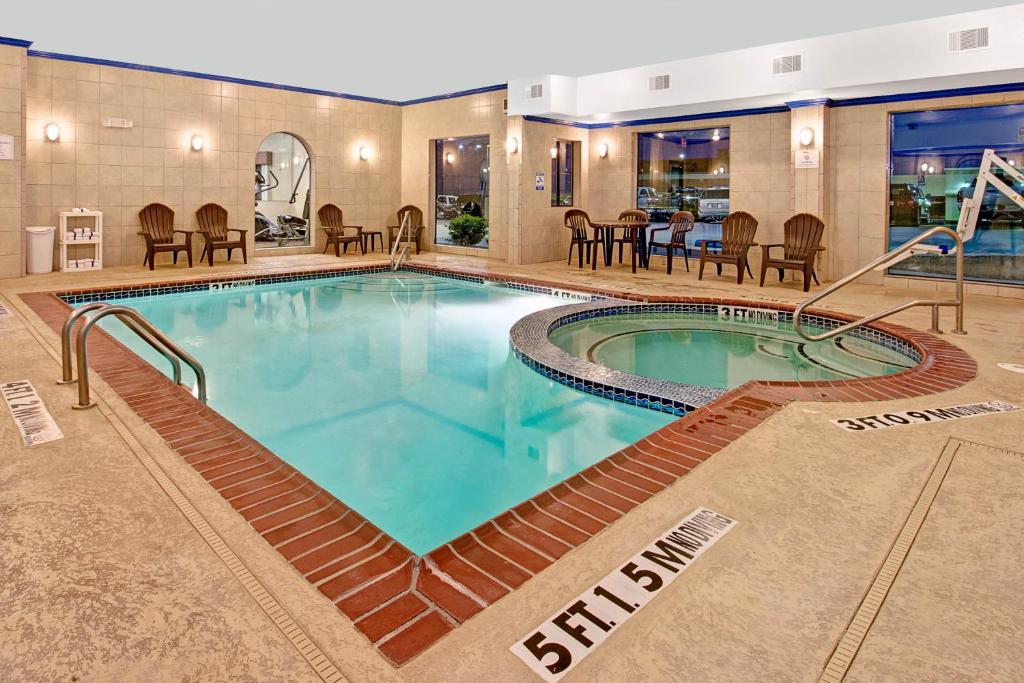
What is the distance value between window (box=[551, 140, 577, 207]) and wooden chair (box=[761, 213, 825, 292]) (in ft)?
14.2

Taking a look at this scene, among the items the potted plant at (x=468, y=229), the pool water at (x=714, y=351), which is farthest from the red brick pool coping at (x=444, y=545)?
the potted plant at (x=468, y=229)

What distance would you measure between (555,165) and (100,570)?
1139cm

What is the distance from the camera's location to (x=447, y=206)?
1430 cm

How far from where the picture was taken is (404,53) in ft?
43.7

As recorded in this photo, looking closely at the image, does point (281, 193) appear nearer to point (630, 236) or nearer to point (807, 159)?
point (630, 236)

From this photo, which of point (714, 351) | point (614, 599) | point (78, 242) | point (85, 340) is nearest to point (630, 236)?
point (714, 351)

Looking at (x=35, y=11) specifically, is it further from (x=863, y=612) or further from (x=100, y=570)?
(x=863, y=612)

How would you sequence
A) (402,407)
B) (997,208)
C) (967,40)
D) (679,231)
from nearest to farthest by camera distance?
(402,407)
(967,40)
(997,208)
(679,231)

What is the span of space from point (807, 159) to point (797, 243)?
1091 millimetres

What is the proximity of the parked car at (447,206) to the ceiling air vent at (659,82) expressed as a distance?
5.35m

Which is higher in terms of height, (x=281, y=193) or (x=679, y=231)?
(x=281, y=193)

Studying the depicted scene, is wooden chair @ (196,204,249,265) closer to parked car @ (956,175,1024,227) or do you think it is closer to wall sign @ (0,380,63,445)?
wall sign @ (0,380,63,445)

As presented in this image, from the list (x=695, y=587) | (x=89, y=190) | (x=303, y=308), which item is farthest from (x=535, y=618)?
(x=89, y=190)

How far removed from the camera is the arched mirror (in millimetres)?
13742
